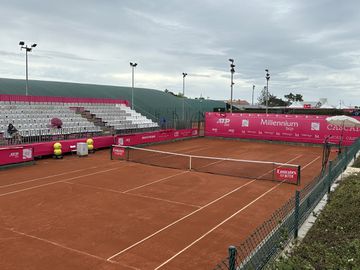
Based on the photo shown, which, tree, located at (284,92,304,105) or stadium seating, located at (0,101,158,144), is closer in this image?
stadium seating, located at (0,101,158,144)

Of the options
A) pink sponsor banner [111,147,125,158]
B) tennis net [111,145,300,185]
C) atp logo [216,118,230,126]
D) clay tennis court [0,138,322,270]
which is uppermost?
atp logo [216,118,230,126]

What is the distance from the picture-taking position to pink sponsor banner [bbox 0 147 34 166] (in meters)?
20.6

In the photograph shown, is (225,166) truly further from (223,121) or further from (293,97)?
(293,97)

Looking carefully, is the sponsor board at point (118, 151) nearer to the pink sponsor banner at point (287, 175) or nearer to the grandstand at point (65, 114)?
the grandstand at point (65, 114)

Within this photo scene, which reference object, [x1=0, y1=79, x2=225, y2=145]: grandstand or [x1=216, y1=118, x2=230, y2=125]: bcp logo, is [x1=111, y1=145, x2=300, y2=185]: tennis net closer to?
[x1=0, y1=79, x2=225, y2=145]: grandstand

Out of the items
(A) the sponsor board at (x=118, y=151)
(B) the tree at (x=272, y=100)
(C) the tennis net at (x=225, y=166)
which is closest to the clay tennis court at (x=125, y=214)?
(C) the tennis net at (x=225, y=166)

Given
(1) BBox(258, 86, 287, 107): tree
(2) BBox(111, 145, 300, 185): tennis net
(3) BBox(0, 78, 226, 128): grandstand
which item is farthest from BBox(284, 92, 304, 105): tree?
(2) BBox(111, 145, 300, 185): tennis net

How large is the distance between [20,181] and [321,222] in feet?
44.5

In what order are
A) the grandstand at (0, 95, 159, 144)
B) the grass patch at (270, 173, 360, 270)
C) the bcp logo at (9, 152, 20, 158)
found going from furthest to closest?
the grandstand at (0, 95, 159, 144) → the bcp logo at (9, 152, 20, 158) → the grass patch at (270, 173, 360, 270)

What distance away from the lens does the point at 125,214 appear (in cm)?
1225

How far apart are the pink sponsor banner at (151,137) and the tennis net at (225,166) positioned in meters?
3.26

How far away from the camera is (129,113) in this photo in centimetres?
4275

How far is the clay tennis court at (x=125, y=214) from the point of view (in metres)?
8.89

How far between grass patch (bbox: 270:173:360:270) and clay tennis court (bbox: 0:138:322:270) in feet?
6.55
